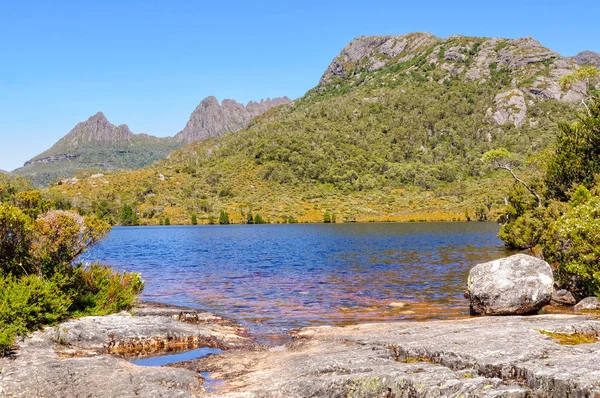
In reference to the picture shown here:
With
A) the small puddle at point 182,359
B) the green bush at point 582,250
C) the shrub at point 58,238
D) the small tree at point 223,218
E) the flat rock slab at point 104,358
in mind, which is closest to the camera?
the flat rock slab at point 104,358

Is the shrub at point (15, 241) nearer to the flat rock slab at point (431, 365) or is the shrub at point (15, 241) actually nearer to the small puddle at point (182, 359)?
the small puddle at point (182, 359)

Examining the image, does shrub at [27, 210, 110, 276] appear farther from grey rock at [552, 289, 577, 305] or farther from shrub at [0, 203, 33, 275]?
grey rock at [552, 289, 577, 305]

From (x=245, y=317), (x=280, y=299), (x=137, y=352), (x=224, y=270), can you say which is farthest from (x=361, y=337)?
(x=224, y=270)

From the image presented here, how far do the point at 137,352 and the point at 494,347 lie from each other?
13.4 meters

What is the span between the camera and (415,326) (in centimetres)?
2044

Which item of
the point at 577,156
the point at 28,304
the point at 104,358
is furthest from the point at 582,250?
the point at 577,156

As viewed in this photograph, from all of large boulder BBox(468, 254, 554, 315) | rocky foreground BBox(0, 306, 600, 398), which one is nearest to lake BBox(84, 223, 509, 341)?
large boulder BBox(468, 254, 554, 315)

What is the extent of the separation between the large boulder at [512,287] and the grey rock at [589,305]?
1.65 metres

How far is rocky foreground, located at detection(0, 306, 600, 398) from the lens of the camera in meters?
11.4

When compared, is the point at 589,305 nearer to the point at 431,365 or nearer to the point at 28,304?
the point at 431,365

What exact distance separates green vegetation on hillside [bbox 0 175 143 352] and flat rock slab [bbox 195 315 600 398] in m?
6.42

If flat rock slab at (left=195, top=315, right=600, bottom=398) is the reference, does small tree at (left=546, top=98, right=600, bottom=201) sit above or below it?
above

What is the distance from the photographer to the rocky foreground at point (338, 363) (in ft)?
37.4

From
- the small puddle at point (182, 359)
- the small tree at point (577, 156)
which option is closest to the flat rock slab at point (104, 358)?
the small puddle at point (182, 359)
